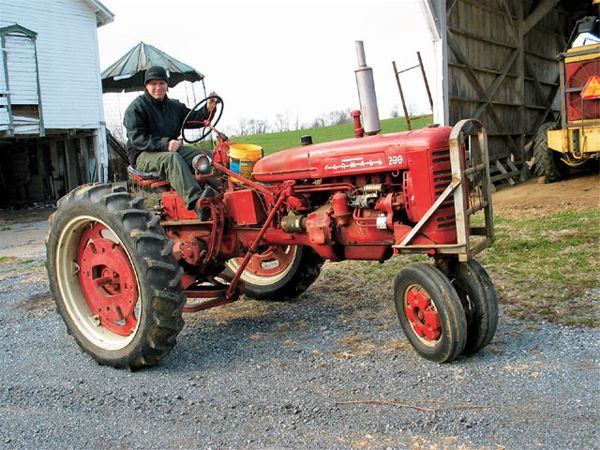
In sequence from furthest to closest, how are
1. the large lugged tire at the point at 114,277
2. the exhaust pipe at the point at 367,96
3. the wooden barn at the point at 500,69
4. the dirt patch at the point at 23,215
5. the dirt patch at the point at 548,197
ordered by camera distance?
the dirt patch at the point at 23,215 < the wooden barn at the point at 500,69 < the dirt patch at the point at 548,197 < the exhaust pipe at the point at 367,96 < the large lugged tire at the point at 114,277

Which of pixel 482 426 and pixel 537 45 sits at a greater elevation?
pixel 537 45

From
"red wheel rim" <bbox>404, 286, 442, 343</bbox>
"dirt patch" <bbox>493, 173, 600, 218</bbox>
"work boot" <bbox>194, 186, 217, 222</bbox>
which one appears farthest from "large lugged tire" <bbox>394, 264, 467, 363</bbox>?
"dirt patch" <bbox>493, 173, 600, 218</bbox>

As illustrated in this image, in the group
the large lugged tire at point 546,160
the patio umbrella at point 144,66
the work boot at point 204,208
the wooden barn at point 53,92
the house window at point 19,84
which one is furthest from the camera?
the patio umbrella at point 144,66

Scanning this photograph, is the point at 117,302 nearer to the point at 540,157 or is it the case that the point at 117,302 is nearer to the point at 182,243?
the point at 182,243

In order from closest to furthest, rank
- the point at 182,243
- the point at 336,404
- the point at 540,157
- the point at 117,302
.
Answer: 1. the point at 336,404
2. the point at 117,302
3. the point at 182,243
4. the point at 540,157

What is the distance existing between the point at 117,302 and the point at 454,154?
239 centimetres

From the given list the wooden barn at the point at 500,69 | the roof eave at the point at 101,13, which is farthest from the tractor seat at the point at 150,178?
the roof eave at the point at 101,13

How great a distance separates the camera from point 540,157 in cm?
1149

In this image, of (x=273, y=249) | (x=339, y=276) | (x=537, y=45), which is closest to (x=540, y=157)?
(x=537, y=45)

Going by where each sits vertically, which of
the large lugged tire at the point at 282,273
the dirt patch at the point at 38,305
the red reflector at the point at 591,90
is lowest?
the dirt patch at the point at 38,305

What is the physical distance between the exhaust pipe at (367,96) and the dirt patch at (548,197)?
5349 mm

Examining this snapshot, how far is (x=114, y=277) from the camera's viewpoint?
4.17m

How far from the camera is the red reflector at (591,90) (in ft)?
31.2

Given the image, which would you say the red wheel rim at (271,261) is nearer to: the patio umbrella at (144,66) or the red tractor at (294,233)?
the red tractor at (294,233)
